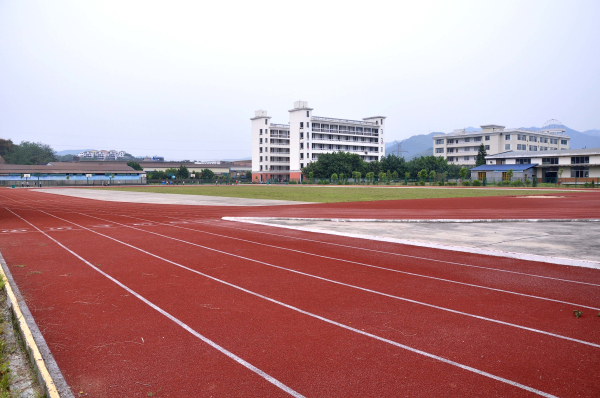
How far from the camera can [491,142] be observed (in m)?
101

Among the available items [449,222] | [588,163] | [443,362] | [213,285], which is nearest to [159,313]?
[213,285]

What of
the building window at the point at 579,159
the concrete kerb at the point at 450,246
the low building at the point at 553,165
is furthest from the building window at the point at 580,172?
the concrete kerb at the point at 450,246

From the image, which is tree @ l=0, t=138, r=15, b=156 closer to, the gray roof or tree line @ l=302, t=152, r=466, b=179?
tree line @ l=302, t=152, r=466, b=179

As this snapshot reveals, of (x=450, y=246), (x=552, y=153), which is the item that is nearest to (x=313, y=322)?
(x=450, y=246)

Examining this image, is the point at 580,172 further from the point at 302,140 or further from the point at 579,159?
the point at 302,140

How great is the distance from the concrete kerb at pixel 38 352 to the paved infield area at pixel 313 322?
101 millimetres

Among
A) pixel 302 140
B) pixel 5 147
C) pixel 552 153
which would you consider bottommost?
pixel 552 153

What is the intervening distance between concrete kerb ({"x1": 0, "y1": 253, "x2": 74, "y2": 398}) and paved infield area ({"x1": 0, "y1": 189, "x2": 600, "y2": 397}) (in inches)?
4.0

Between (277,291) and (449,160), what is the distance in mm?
109513

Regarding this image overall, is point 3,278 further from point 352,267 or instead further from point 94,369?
point 352,267

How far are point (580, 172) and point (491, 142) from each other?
3759 cm

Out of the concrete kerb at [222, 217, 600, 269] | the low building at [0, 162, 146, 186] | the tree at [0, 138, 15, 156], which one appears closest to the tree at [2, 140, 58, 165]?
the tree at [0, 138, 15, 156]

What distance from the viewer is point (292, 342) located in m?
5.08

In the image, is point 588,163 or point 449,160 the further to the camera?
point 449,160
